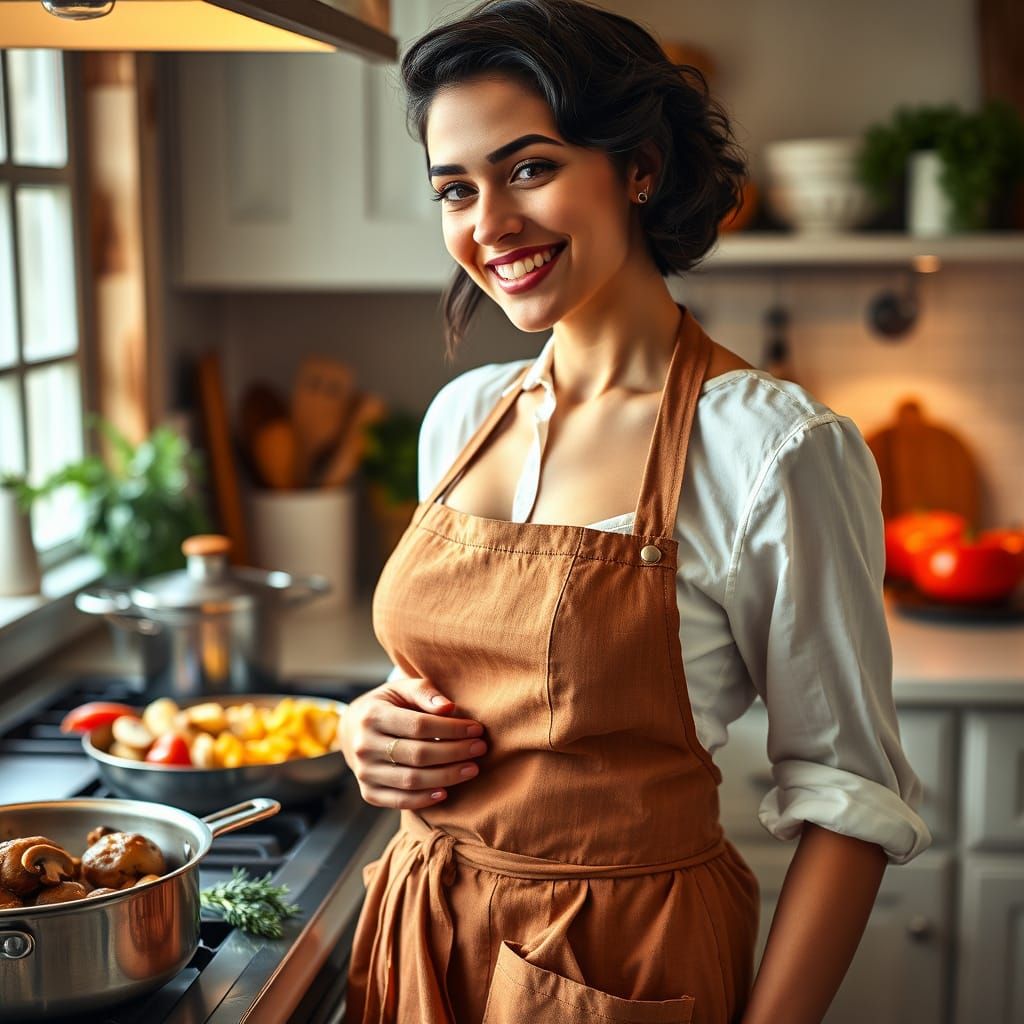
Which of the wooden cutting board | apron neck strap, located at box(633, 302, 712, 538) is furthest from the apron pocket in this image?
the wooden cutting board

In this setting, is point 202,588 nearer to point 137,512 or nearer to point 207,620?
point 207,620

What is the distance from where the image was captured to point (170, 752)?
5.26 feet

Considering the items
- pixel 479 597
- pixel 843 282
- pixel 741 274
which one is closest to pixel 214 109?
pixel 741 274

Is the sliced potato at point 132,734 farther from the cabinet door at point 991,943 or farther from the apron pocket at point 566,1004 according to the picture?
the cabinet door at point 991,943

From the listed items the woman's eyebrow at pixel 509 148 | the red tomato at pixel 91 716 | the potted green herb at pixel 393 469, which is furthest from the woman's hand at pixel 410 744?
the potted green herb at pixel 393 469

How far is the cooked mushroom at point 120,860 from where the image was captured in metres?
1.19

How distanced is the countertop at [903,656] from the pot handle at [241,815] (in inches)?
31.5

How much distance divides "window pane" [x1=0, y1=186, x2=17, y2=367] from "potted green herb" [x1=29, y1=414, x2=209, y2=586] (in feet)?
0.68

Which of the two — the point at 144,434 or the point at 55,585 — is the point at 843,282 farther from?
the point at 55,585

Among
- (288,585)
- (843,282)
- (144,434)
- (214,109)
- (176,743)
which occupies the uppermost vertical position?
(214,109)

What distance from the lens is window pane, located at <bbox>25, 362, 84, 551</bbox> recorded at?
2330mm

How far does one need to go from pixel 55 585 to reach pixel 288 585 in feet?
1.66

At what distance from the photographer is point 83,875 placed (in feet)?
3.93

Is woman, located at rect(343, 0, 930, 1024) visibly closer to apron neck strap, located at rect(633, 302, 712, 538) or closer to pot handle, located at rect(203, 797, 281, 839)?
apron neck strap, located at rect(633, 302, 712, 538)
